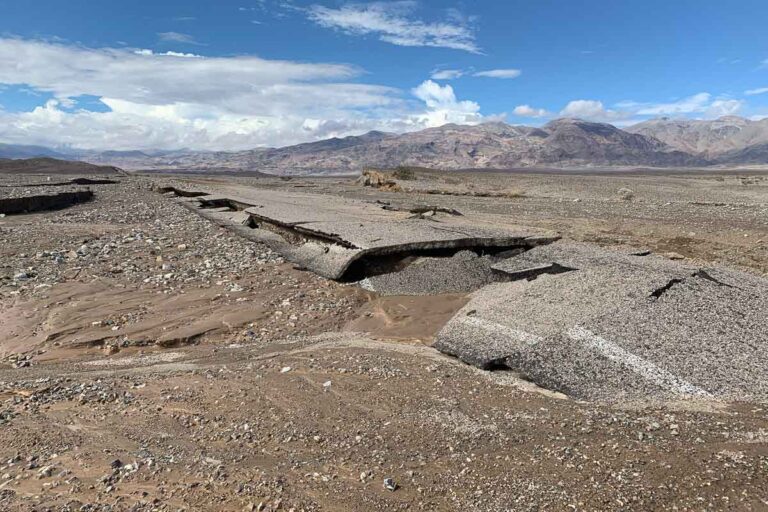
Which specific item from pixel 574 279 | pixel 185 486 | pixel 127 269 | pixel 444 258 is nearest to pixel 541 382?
pixel 574 279

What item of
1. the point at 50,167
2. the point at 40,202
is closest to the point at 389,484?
the point at 40,202

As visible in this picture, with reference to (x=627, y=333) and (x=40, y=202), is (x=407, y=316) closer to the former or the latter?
(x=627, y=333)

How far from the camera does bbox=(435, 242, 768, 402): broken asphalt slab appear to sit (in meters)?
4.44

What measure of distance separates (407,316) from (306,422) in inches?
127

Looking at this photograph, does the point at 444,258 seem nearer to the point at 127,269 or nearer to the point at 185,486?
the point at 127,269

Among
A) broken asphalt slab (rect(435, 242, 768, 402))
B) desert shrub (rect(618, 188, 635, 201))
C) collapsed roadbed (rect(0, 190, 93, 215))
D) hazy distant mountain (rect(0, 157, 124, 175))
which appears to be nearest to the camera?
broken asphalt slab (rect(435, 242, 768, 402))

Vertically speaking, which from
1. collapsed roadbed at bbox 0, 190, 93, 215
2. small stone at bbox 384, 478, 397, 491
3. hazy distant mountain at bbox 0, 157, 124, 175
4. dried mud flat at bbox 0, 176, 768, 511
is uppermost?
hazy distant mountain at bbox 0, 157, 124, 175

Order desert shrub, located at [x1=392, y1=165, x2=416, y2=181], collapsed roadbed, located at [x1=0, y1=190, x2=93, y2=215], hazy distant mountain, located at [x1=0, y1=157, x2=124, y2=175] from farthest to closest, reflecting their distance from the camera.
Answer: hazy distant mountain, located at [x1=0, y1=157, x2=124, y2=175] → desert shrub, located at [x1=392, y1=165, x2=416, y2=181] → collapsed roadbed, located at [x1=0, y1=190, x2=93, y2=215]

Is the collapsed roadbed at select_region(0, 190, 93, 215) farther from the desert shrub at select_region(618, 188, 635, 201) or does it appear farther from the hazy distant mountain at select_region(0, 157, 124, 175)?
the hazy distant mountain at select_region(0, 157, 124, 175)

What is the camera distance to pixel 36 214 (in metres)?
16.8

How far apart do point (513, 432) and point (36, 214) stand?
17761 mm

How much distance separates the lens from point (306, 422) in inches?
159

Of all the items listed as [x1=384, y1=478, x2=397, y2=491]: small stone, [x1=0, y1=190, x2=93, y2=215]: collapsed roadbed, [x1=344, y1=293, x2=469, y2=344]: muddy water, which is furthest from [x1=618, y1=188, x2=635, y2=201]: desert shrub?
[x1=384, y1=478, x2=397, y2=491]: small stone

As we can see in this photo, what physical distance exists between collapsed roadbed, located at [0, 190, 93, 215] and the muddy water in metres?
15.0
